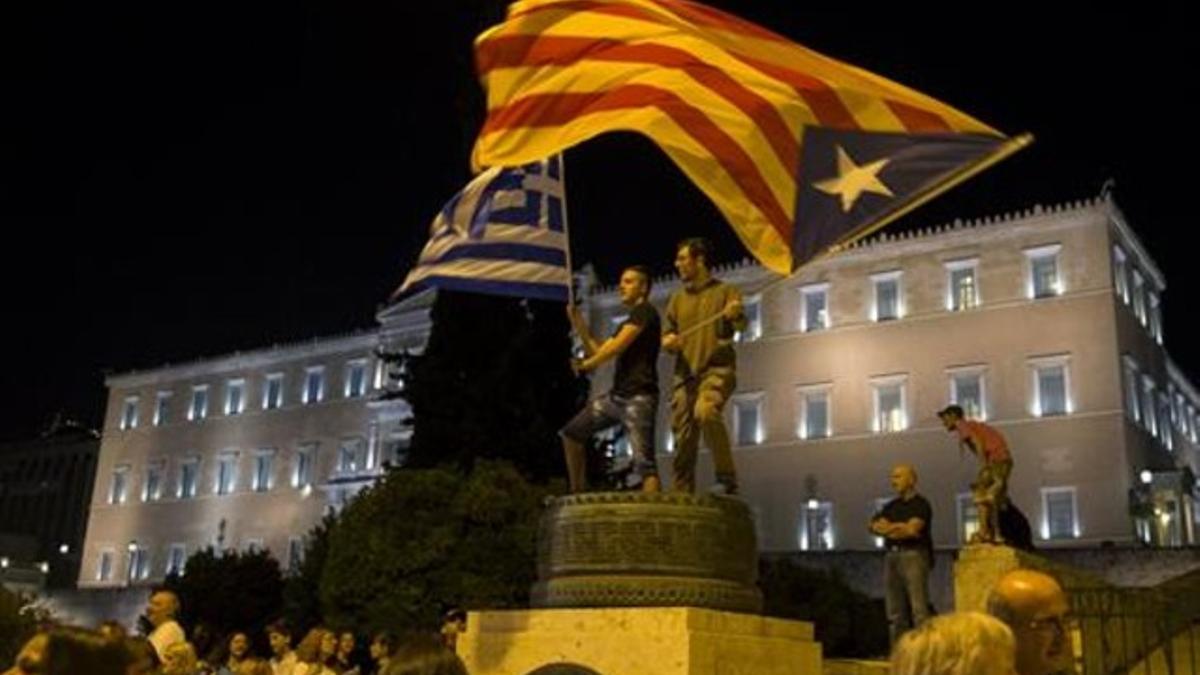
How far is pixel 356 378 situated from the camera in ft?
195

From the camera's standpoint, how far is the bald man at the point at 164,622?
840 cm

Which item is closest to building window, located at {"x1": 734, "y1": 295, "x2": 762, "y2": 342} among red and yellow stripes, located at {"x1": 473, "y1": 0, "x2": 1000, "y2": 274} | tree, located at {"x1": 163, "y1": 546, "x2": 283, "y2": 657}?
tree, located at {"x1": 163, "y1": 546, "x2": 283, "y2": 657}

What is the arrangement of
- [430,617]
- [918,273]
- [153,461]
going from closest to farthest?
[430,617] < [918,273] < [153,461]

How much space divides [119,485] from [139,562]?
5.15 m

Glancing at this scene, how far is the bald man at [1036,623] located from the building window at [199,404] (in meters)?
64.7

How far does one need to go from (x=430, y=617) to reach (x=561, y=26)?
18454 mm

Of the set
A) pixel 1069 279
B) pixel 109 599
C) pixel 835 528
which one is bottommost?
pixel 109 599

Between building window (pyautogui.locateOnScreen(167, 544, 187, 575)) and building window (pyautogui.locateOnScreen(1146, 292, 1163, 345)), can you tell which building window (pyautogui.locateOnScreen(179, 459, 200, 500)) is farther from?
building window (pyautogui.locateOnScreen(1146, 292, 1163, 345))

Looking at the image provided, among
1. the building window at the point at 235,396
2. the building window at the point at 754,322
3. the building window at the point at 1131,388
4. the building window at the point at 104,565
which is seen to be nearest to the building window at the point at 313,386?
the building window at the point at 235,396

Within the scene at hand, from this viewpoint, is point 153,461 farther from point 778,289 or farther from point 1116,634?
point 1116,634

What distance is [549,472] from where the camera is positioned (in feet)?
103

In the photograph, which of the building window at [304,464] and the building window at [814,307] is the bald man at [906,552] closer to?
the building window at [814,307]

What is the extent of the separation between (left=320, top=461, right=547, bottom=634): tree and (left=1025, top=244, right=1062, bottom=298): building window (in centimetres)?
2245

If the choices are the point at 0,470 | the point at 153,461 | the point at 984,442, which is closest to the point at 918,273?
the point at 984,442
